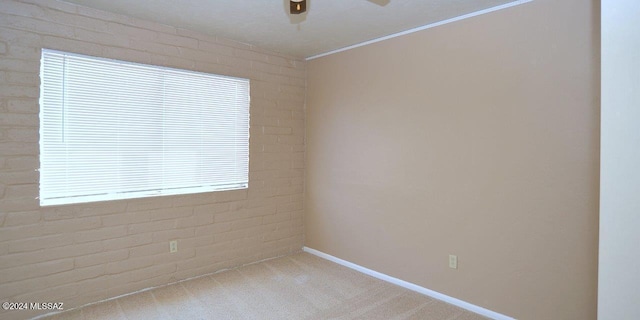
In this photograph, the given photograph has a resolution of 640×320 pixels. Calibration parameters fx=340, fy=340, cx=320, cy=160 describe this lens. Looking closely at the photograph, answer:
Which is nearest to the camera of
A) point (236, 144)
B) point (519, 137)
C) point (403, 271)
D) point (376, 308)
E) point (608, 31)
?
point (608, 31)

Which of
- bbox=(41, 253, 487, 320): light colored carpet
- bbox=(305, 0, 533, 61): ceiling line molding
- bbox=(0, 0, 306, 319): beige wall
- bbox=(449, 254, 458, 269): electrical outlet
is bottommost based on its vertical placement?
bbox=(41, 253, 487, 320): light colored carpet

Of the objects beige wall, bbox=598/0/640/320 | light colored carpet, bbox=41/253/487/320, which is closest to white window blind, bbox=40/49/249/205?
light colored carpet, bbox=41/253/487/320

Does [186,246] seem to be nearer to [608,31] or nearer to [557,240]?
[557,240]

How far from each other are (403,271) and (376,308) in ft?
1.92

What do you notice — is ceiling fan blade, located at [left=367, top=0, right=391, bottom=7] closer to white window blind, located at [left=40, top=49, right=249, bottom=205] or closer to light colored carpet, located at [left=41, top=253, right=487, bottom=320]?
white window blind, located at [left=40, top=49, right=249, bottom=205]

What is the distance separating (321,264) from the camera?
3877 mm

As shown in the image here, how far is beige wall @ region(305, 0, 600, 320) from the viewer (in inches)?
90.3

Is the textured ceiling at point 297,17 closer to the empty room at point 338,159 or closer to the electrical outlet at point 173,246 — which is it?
the empty room at point 338,159

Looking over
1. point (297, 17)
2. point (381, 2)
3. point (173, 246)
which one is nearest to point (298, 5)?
point (381, 2)

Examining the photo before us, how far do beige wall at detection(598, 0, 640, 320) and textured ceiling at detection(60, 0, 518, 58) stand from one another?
92 centimetres

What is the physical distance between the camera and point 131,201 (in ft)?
9.91

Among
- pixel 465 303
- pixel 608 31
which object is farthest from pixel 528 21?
pixel 465 303

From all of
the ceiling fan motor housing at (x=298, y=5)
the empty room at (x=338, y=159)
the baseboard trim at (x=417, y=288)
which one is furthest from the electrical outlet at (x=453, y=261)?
the ceiling fan motor housing at (x=298, y=5)

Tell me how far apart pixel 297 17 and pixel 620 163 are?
97.0 inches
